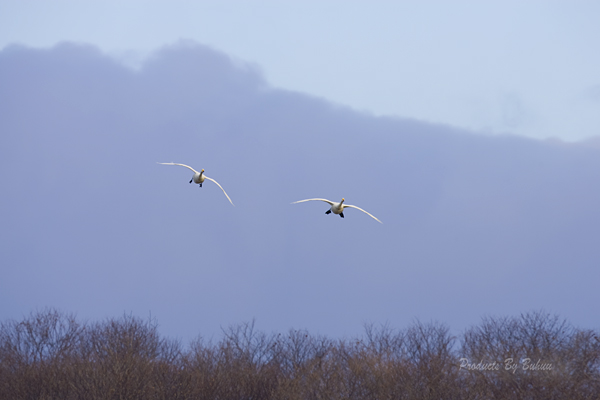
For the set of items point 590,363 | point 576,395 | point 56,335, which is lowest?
point 576,395

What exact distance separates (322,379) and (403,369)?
6266mm

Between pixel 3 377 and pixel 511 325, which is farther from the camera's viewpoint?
pixel 511 325

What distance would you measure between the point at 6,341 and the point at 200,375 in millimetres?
33801

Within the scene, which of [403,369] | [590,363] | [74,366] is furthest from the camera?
[74,366]

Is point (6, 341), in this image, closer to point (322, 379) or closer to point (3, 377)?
point (3, 377)

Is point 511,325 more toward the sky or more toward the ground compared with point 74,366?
more toward the sky

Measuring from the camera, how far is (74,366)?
56.2 metres

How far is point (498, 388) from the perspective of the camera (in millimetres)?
45656

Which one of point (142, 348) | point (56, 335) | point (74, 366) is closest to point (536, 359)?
point (74, 366)

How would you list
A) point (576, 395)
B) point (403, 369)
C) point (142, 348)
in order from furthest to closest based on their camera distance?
1. point (142, 348)
2. point (403, 369)
3. point (576, 395)

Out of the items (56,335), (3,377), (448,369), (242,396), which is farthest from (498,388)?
(56,335)

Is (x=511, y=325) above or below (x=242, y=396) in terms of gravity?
above

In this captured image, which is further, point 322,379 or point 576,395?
point 322,379

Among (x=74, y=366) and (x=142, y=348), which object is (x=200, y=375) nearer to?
(x=74, y=366)
